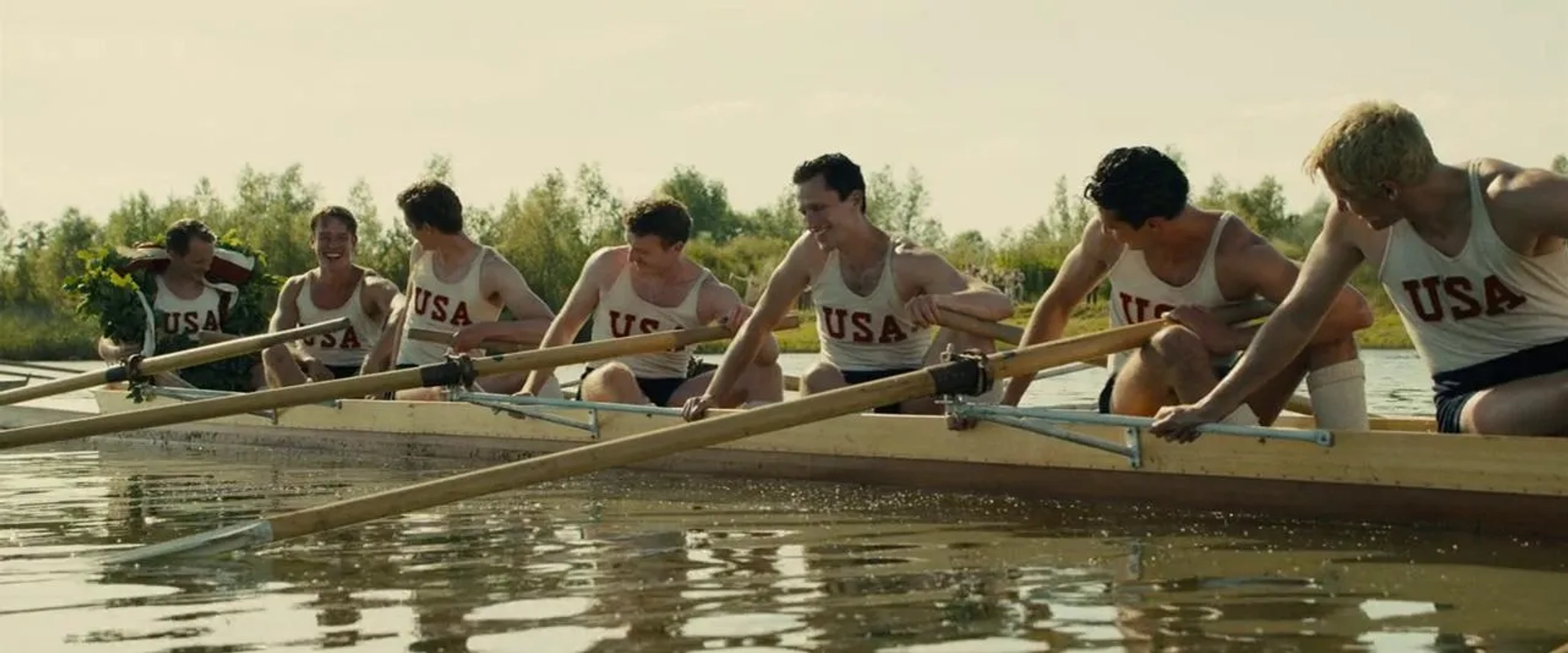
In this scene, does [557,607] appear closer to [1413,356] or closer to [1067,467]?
[1067,467]

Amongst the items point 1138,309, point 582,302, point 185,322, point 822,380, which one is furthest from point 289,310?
point 1138,309

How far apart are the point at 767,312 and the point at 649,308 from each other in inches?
61.4

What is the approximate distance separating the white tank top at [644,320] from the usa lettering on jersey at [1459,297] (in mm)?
4804

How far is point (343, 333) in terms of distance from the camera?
12.4 m

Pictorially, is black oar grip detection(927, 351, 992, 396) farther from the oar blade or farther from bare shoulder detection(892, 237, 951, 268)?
the oar blade

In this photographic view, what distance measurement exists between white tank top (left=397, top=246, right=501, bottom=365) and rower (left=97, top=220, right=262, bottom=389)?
2268 millimetres

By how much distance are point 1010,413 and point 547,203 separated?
5192 centimetres

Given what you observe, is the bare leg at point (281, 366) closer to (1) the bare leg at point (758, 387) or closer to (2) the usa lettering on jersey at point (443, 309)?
(2) the usa lettering on jersey at point (443, 309)

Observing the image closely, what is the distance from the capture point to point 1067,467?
729 centimetres

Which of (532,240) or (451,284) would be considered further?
(532,240)

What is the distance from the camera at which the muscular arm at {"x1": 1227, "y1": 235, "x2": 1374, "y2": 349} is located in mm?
6566

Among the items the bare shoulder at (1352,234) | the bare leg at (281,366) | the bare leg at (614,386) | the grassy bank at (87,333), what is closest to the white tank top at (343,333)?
the bare leg at (281,366)

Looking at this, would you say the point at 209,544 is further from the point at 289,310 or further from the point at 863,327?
the point at 289,310

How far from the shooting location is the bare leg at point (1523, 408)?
5.74 meters
